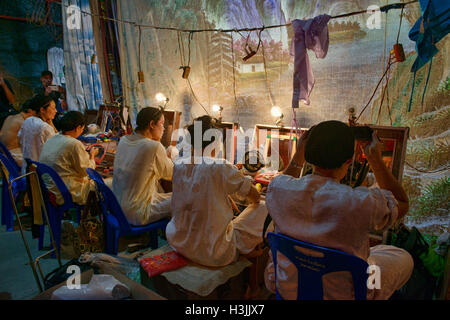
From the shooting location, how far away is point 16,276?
287 cm

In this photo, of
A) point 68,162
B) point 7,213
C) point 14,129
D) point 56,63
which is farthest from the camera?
point 56,63

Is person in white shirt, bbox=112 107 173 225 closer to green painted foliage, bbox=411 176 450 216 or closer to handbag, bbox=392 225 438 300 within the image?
handbag, bbox=392 225 438 300

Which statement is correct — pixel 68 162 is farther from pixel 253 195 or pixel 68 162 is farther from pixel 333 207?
pixel 333 207

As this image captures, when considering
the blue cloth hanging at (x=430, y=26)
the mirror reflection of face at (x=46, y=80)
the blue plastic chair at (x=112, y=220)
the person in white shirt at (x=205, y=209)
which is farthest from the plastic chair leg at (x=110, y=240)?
the mirror reflection of face at (x=46, y=80)

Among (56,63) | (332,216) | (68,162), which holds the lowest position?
(68,162)

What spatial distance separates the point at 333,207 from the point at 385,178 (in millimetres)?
427

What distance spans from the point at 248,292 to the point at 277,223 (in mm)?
1193

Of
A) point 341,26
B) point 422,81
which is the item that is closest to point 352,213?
point 422,81

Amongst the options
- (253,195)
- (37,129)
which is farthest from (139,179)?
(37,129)

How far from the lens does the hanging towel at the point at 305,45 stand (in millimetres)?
2598

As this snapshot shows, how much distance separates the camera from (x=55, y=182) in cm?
304

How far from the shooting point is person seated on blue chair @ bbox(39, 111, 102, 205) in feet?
10.6

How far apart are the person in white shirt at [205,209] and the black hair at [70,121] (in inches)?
A: 73.1
